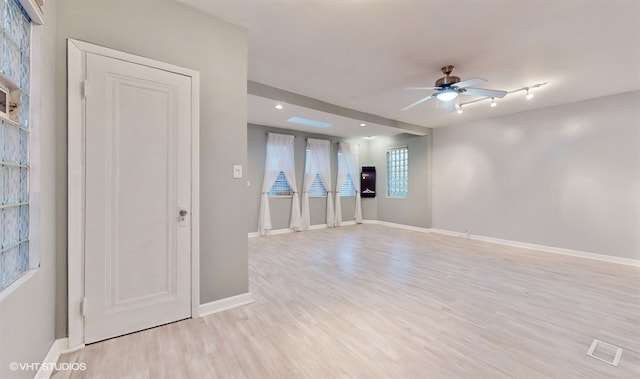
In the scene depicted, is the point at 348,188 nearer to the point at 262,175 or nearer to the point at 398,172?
the point at 398,172

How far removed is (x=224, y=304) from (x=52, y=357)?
3.60 ft

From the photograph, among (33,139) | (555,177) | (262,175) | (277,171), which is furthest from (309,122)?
(555,177)

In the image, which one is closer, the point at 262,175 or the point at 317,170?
the point at 262,175

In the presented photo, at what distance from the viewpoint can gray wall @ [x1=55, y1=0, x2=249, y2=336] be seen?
1.71m

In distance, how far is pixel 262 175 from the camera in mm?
6098

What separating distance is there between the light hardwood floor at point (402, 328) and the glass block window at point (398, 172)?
3.63 m

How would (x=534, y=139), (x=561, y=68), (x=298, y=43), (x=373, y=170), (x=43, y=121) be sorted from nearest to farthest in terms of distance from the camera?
(x=43, y=121) → (x=298, y=43) → (x=561, y=68) → (x=534, y=139) → (x=373, y=170)

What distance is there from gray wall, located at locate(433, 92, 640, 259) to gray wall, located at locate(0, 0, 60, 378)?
6.56 meters

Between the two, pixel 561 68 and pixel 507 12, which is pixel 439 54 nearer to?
pixel 507 12

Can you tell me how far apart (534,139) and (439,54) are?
3.42 m

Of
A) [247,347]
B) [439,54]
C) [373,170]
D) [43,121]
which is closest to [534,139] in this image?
[439,54]

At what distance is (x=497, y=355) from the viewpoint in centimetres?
175

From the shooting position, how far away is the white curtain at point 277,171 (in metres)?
5.98

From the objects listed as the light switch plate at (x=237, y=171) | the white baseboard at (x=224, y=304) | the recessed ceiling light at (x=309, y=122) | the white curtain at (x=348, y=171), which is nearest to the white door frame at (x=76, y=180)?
the white baseboard at (x=224, y=304)
